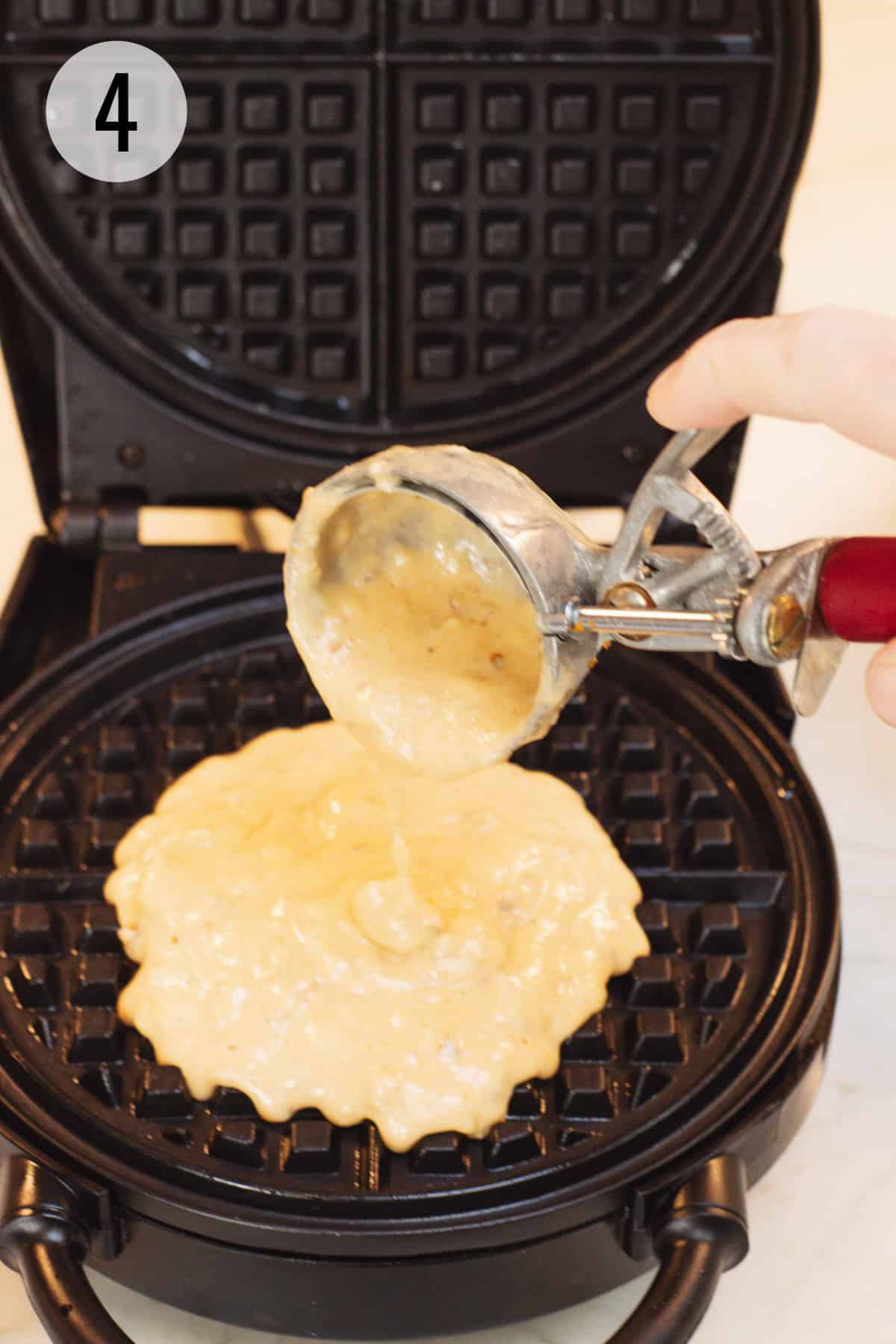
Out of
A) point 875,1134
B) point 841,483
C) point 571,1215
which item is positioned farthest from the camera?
point 841,483

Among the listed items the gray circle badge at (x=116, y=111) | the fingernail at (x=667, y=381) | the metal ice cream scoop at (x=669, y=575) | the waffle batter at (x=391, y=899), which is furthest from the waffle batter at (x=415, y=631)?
the gray circle badge at (x=116, y=111)

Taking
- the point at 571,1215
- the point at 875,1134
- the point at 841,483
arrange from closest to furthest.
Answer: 1. the point at 571,1215
2. the point at 875,1134
3. the point at 841,483

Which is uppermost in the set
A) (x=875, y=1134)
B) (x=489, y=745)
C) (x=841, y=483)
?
(x=841, y=483)

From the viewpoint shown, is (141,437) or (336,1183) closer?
(336,1183)

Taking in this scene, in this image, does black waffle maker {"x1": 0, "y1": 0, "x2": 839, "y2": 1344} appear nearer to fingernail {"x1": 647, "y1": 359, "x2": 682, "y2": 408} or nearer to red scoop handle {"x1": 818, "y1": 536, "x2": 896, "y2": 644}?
red scoop handle {"x1": 818, "y1": 536, "x2": 896, "y2": 644}

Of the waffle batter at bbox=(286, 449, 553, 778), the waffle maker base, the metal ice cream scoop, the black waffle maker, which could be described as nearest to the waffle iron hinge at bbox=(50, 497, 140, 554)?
the black waffle maker

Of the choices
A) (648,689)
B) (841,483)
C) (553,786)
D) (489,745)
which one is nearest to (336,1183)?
(489,745)

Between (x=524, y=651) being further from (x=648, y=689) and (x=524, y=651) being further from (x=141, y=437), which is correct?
(x=141, y=437)
